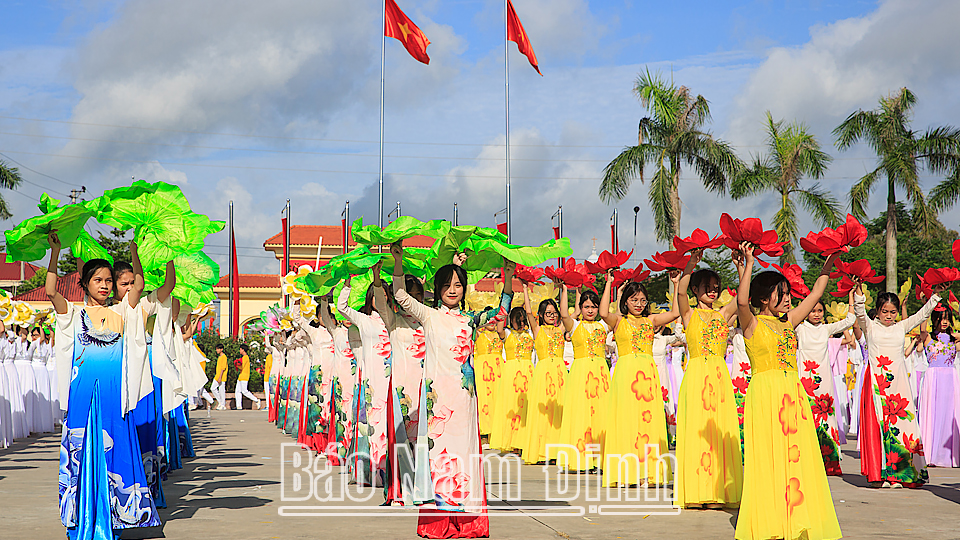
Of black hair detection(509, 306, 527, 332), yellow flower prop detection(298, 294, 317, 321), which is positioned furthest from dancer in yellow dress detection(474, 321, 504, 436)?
yellow flower prop detection(298, 294, 317, 321)

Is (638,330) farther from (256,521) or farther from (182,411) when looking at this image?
(182,411)

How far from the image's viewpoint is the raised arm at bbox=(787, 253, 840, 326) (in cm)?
559

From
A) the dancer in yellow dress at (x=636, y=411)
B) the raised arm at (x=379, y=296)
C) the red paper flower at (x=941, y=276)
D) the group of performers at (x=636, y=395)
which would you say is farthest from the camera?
the dancer in yellow dress at (x=636, y=411)

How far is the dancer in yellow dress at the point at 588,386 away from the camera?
31.4 feet

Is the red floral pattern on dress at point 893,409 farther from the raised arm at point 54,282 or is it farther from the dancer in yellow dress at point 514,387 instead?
the raised arm at point 54,282

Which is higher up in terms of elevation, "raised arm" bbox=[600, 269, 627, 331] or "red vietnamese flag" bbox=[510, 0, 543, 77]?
"red vietnamese flag" bbox=[510, 0, 543, 77]

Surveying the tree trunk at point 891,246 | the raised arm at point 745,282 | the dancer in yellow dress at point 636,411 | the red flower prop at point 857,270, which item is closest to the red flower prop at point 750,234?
the raised arm at point 745,282

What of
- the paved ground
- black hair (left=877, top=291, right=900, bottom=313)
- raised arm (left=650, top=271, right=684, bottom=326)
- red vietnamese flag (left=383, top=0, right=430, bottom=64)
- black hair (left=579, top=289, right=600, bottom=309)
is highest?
red vietnamese flag (left=383, top=0, right=430, bottom=64)

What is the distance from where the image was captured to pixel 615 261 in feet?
26.8

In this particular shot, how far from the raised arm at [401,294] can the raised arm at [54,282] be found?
2.07 meters

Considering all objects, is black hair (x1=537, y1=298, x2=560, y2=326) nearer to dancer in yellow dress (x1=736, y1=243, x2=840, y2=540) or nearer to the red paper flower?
the red paper flower

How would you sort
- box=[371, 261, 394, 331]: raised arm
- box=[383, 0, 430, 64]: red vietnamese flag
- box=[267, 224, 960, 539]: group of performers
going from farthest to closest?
1. box=[383, 0, 430, 64]: red vietnamese flag
2. box=[371, 261, 394, 331]: raised arm
3. box=[267, 224, 960, 539]: group of performers

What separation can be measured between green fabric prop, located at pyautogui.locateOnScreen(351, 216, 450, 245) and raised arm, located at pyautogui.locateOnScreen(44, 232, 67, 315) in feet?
6.16

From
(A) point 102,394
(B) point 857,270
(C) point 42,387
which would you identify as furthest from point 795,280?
(C) point 42,387
